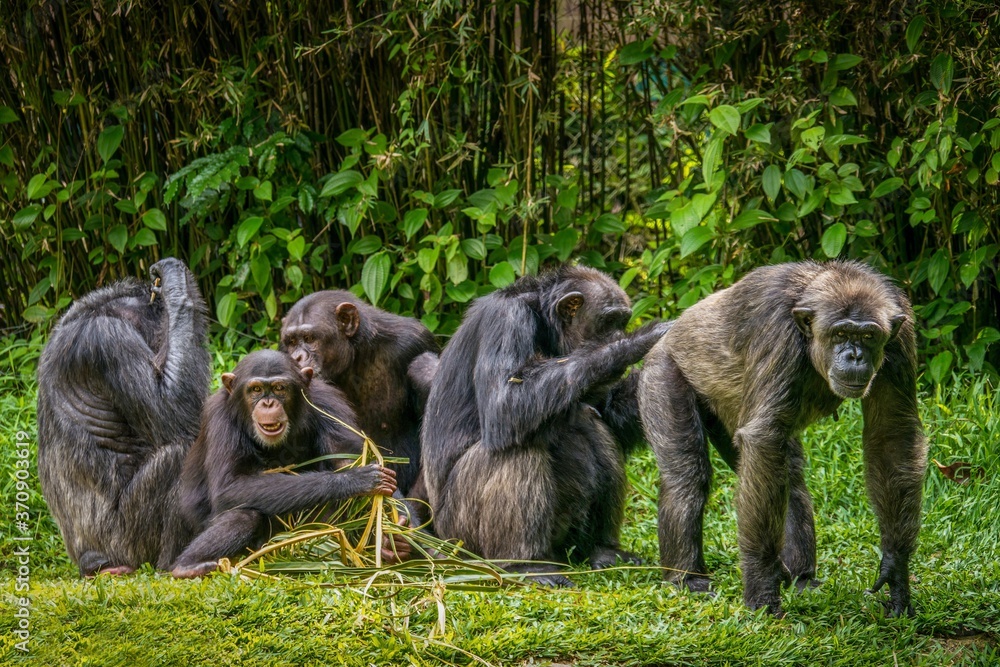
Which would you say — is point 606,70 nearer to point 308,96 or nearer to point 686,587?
point 308,96

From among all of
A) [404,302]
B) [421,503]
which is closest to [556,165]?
[404,302]

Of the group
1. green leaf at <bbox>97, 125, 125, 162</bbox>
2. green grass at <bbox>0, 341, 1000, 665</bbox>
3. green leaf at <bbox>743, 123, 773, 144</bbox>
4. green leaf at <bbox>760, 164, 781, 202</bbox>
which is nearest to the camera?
green grass at <bbox>0, 341, 1000, 665</bbox>

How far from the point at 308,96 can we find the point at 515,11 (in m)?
1.71

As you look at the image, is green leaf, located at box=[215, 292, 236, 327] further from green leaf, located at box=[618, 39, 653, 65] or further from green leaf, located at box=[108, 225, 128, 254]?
green leaf, located at box=[618, 39, 653, 65]

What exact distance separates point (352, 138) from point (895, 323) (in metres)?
4.60

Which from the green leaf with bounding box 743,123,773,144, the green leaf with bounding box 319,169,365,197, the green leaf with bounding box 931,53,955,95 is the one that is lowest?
the green leaf with bounding box 743,123,773,144

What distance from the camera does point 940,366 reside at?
307 inches

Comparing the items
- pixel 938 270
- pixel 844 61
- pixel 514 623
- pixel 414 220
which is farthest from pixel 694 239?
pixel 514 623

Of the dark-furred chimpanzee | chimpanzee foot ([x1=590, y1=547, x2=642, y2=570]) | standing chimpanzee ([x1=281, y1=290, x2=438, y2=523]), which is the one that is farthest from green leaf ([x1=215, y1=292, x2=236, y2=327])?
chimpanzee foot ([x1=590, y1=547, x2=642, y2=570])

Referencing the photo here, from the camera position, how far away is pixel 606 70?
891cm

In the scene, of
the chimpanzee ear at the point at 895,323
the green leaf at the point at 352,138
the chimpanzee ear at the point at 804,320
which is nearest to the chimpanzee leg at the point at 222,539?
the chimpanzee ear at the point at 804,320

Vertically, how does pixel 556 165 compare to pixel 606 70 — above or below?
below

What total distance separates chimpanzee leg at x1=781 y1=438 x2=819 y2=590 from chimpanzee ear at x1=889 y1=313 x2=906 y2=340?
0.91 meters

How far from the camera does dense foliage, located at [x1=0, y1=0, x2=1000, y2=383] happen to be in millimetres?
7730
